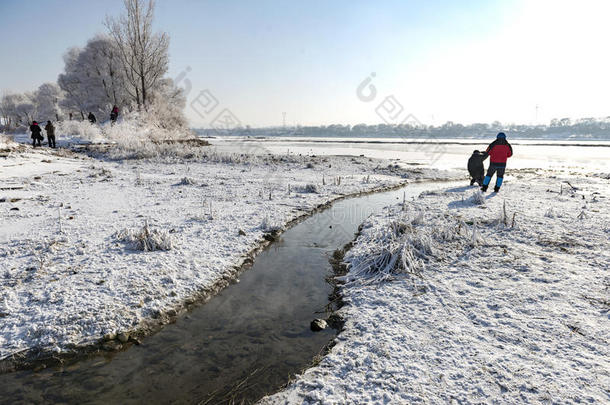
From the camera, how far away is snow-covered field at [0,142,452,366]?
4.18 m

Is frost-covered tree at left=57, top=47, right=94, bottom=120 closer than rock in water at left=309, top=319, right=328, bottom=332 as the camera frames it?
No

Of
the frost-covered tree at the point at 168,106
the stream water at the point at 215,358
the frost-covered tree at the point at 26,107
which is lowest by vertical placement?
the stream water at the point at 215,358

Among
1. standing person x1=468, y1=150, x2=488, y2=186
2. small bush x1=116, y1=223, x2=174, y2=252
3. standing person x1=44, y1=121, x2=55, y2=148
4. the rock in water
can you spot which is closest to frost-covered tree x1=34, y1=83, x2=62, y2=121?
standing person x1=44, y1=121, x2=55, y2=148

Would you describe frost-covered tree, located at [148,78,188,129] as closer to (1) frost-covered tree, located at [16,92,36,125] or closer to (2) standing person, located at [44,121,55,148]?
(2) standing person, located at [44,121,55,148]

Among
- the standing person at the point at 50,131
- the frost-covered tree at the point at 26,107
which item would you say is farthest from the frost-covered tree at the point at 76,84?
the frost-covered tree at the point at 26,107

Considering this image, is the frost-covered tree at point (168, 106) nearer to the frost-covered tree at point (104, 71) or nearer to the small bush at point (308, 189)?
the frost-covered tree at point (104, 71)

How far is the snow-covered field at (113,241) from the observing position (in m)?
4.18

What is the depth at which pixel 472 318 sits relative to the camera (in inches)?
161

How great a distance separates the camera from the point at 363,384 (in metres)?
3.09

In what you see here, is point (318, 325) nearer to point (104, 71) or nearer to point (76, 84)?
point (104, 71)

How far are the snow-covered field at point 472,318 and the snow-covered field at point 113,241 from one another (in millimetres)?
2626

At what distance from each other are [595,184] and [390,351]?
16552 mm

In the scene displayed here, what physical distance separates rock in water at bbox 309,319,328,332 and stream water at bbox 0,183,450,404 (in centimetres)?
6

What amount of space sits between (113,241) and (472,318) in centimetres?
663
